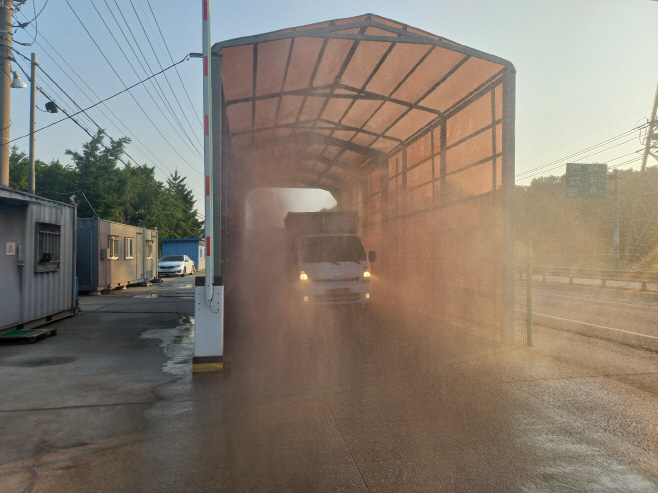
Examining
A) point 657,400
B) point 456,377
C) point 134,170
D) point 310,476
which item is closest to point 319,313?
point 456,377

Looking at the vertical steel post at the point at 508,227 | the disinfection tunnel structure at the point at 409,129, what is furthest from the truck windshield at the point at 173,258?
the vertical steel post at the point at 508,227

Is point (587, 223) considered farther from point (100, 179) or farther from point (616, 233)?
point (100, 179)

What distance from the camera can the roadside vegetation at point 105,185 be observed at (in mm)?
53438

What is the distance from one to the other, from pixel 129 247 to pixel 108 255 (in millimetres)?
3005

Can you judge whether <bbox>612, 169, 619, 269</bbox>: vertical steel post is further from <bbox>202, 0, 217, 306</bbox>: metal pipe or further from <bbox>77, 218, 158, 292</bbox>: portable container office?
<bbox>202, 0, 217, 306</bbox>: metal pipe

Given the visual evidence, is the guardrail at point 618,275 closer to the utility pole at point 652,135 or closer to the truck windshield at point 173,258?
the utility pole at point 652,135

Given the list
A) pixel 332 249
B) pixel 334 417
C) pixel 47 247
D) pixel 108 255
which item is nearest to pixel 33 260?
pixel 47 247

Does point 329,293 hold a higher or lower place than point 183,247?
lower

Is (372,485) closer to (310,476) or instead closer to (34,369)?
(310,476)

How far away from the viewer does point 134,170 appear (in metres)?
62.8

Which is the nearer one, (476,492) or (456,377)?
(476,492)

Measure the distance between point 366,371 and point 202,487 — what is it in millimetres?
3530

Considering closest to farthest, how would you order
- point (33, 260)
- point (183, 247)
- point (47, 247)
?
point (33, 260) → point (47, 247) → point (183, 247)

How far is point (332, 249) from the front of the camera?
12.9 meters
